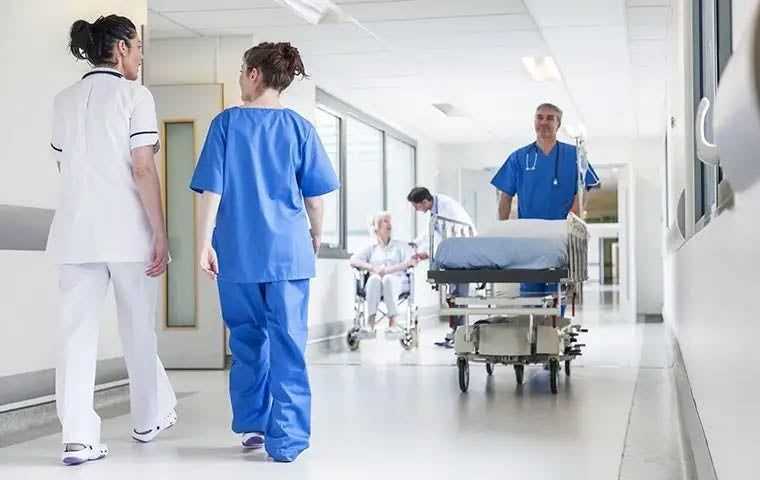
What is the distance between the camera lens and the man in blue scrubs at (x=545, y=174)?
19.7 ft

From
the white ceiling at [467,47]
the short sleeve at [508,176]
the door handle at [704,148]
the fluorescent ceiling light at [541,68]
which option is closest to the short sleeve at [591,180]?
the short sleeve at [508,176]

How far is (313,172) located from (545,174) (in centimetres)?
271

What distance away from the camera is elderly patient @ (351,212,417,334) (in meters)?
9.36

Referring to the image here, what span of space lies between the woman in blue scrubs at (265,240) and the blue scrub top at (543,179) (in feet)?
8.68

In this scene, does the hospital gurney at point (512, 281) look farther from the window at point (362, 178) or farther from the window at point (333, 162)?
the window at point (362, 178)

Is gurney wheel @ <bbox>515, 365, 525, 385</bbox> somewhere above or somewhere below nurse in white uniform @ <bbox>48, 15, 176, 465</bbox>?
Answer: below

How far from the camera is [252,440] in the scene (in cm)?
370

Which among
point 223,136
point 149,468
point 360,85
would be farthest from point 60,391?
point 360,85

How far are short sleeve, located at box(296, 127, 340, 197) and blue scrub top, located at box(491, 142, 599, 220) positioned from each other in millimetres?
2617

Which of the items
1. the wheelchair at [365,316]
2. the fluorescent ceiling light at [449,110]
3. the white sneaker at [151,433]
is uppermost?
the fluorescent ceiling light at [449,110]

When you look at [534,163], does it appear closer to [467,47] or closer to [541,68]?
[467,47]

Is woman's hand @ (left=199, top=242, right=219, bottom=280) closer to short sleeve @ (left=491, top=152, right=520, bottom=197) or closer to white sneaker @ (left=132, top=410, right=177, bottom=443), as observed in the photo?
white sneaker @ (left=132, top=410, right=177, bottom=443)

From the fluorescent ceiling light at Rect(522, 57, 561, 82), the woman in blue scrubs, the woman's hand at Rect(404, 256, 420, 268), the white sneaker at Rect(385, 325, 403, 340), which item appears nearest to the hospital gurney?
the woman in blue scrubs

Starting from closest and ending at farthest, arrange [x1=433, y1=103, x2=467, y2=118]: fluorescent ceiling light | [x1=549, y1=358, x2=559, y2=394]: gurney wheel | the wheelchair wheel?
[x1=549, y1=358, x2=559, y2=394]: gurney wheel < the wheelchair wheel < [x1=433, y1=103, x2=467, y2=118]: fluorescent ceiling light
